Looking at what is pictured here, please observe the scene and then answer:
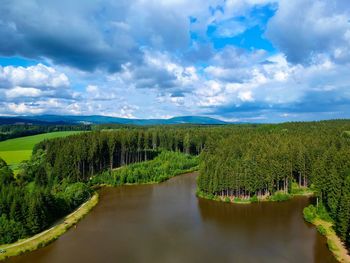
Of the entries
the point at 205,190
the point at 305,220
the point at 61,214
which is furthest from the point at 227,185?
the point at 61,214

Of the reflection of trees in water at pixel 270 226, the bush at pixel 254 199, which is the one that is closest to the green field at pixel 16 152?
the reflection of trees in water at pixel 270 226

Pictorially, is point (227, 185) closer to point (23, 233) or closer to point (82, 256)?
point (82, 256)

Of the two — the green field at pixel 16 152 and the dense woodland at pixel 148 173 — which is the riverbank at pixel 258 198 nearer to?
the dense woodland at pixel 148 173

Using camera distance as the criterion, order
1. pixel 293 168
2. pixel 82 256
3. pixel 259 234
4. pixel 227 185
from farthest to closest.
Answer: pixel 293 168
pixel 227 185
pixel 259 234
pixel 82 256

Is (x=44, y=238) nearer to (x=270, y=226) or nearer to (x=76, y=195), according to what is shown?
(x=76, y=195)

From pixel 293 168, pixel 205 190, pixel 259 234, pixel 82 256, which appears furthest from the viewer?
pixel 293 168

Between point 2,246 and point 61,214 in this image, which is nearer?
point 2,246

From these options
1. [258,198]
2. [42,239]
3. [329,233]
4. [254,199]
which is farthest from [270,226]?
[42,239]
